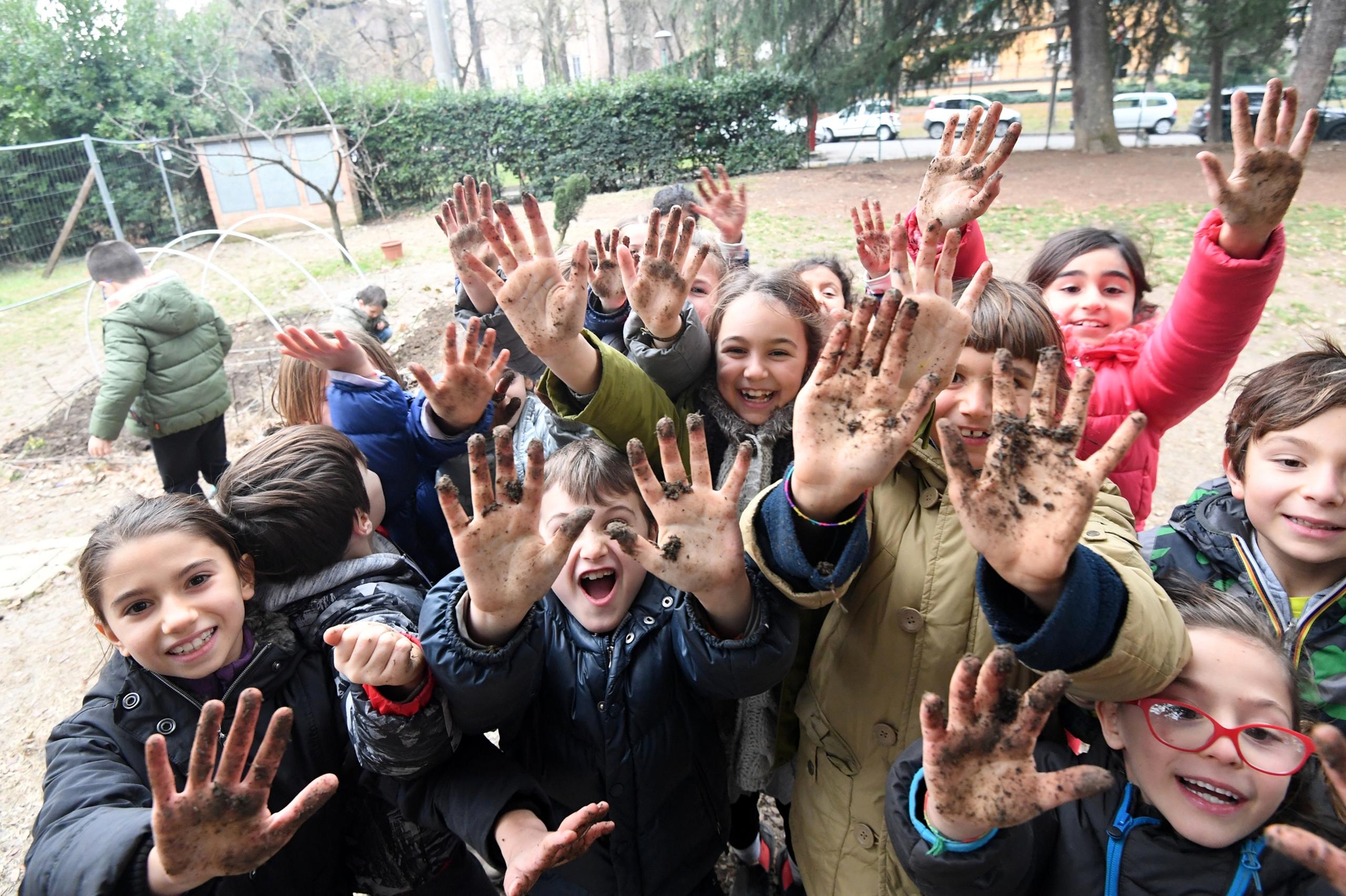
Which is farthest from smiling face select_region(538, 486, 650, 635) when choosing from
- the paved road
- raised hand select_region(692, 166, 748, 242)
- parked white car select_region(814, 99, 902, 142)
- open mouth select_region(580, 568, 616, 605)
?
parked white car select_region(814, 99, 902, 142)

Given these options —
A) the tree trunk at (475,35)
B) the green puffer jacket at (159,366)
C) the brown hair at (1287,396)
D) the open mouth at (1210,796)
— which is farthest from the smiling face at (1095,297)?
the tree trunk at (475,35)

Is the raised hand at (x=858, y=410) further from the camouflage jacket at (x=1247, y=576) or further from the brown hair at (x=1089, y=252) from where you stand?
the brown hair at (x=1089, y=252)

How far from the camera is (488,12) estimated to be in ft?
124

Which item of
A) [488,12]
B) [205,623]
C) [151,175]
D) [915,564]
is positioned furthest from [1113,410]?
[488,12]

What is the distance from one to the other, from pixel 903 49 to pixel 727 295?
14.9 meters

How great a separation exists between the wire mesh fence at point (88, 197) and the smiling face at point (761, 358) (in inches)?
347

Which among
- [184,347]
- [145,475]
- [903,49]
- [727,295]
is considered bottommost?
[145,475]

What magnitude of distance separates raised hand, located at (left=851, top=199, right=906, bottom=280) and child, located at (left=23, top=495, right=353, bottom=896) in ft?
7.45

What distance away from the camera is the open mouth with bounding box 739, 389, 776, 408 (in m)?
2.07

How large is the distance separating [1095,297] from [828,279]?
33.5 inches

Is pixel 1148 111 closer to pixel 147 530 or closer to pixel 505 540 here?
pixel 505 540

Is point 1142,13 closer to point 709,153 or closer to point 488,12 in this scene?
point 709,153

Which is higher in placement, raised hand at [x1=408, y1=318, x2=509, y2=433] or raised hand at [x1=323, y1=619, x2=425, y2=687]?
raised hand at [x1=408, y1=318, x2=509, y2=433]

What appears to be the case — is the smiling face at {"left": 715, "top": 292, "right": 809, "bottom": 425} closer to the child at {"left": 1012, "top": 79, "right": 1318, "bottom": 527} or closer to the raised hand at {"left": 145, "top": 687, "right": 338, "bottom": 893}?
the child at {"left": 1012, "top": 79, "right": 1318, "bottom": 527}
